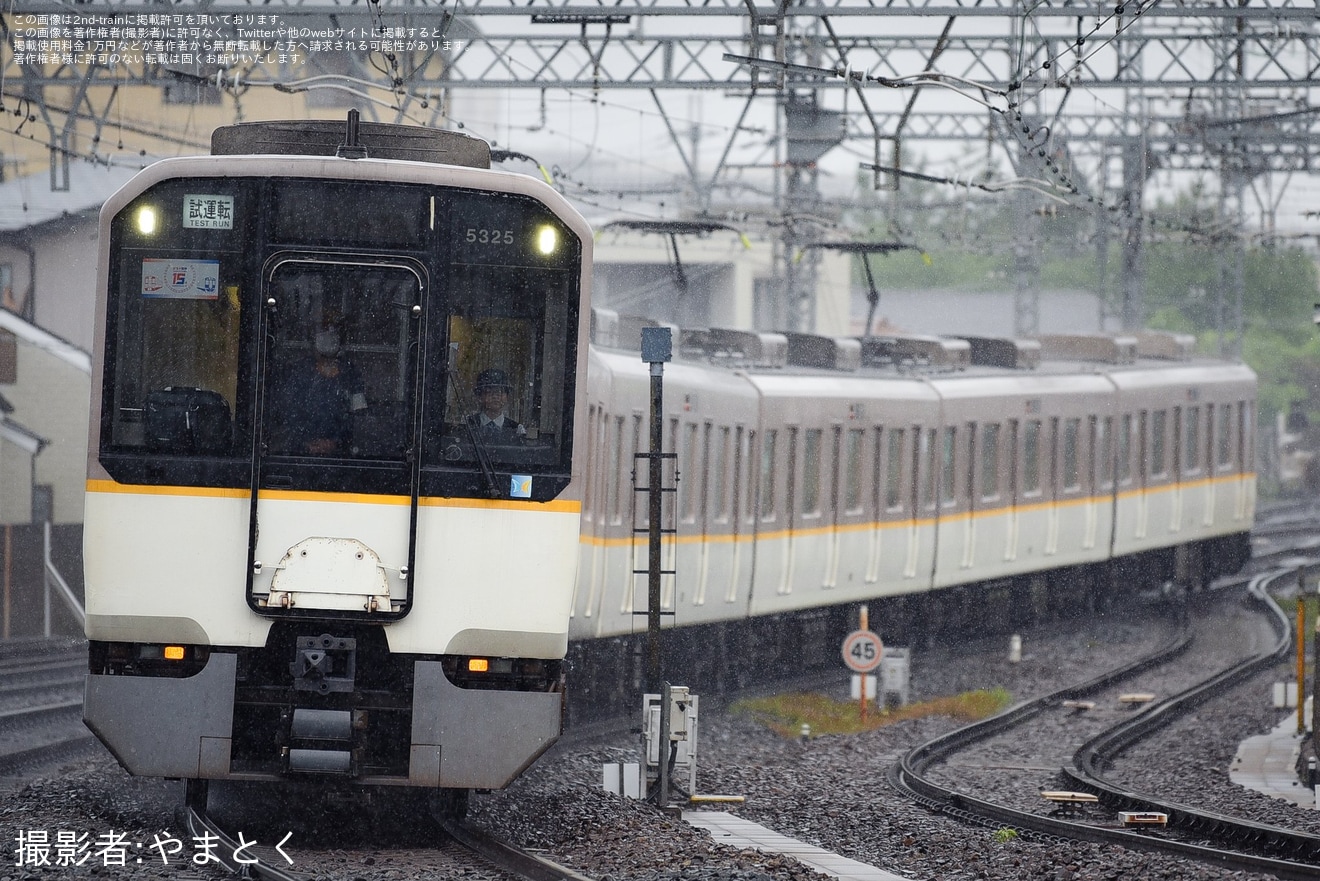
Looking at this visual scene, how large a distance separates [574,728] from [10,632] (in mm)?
10297

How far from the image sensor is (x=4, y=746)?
1380cm

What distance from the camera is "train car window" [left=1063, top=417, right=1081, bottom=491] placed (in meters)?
22.2

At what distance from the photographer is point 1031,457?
70.8 ft

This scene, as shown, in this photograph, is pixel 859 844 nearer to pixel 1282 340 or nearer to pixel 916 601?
pixel 916 601

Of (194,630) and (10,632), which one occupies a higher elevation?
(194,630)

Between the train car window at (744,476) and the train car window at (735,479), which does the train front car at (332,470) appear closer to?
the train car window at (735,479)

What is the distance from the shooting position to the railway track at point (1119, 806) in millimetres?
9414

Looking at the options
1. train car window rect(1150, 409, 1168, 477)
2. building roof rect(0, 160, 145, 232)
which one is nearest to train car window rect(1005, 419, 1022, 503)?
train car window rect(1150, 409, 1168, 477)

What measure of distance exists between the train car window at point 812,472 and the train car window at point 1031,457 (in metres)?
4.16

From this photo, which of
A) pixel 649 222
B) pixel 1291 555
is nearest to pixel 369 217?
pixel 649 222

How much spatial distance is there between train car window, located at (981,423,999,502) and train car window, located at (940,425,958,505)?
1.94 ft

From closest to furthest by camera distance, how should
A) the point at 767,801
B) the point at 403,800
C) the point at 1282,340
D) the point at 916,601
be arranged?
1. the point at 403,800
2. the point at 767,801
3. the point at 916,601
4. the point at 1282,340

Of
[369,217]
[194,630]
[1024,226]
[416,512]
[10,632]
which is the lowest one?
[10,632]

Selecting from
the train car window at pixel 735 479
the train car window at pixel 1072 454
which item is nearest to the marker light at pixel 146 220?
the train car window at pixel 735 479
